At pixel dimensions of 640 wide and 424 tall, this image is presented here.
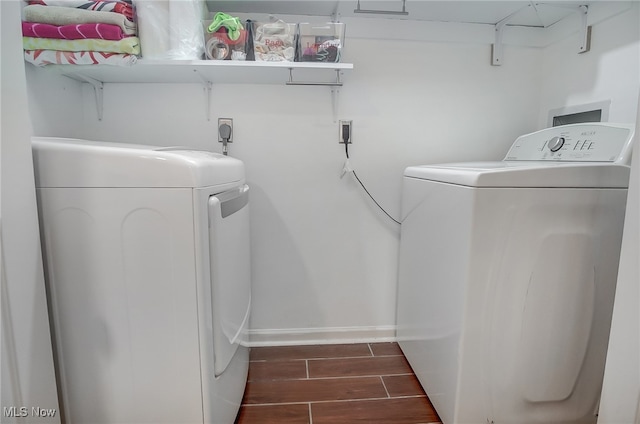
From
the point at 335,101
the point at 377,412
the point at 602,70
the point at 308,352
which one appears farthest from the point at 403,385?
the point at 602,70

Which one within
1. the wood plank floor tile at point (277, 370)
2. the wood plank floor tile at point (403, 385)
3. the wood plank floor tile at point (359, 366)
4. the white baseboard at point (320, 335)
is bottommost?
the wood plank floor tile at point (277, 370)

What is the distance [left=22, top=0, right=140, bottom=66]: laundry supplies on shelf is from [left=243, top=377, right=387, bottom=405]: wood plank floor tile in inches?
55.7

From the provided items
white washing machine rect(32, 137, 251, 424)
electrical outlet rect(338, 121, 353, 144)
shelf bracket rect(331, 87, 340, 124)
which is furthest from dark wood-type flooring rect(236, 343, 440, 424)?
shelf bracket rect(331, 87, 340, 124)

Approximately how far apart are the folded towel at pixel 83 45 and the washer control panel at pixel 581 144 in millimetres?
1669

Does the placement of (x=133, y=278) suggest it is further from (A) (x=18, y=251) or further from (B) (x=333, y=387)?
(B) (x=333, y=387)

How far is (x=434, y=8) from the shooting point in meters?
1.48

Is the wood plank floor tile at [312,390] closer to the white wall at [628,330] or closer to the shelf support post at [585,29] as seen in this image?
the white wall at [628,330]

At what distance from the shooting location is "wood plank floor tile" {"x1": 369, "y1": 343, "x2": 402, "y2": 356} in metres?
1.63

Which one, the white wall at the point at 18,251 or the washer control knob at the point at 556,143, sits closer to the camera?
the white wall at the point at 18,251

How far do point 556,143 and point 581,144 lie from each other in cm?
10

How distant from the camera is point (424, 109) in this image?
1634 millimetres

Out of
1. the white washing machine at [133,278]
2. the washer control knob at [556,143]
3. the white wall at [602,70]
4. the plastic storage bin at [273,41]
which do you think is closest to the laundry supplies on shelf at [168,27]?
the plastic storage bin at [273,41]

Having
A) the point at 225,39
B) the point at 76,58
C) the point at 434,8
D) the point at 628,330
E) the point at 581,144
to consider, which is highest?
the point at 434,8

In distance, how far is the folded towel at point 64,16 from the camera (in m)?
1.09
